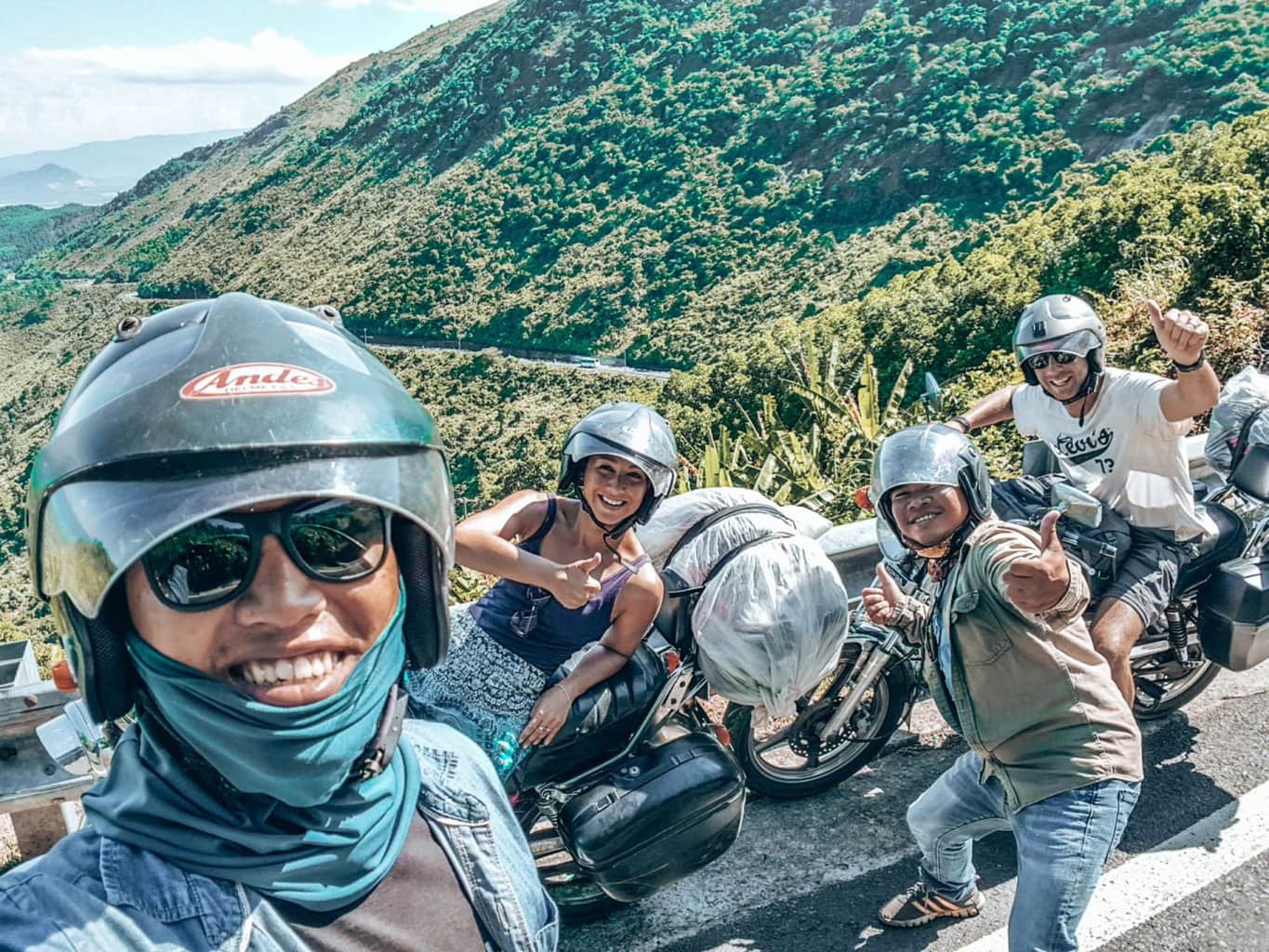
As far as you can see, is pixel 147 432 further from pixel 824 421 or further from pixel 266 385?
pixel 824 421

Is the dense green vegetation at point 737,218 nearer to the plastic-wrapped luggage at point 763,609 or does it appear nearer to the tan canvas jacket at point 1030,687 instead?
the plastic-wrapped luggage at point 763,609

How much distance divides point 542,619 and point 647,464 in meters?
0.58

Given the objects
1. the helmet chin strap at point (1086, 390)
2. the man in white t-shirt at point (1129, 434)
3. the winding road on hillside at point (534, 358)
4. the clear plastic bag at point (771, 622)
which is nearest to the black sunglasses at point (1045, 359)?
the man in white t-shirt at point (1129, 434)

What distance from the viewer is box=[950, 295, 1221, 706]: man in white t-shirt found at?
3750 millimetres

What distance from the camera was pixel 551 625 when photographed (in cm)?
315

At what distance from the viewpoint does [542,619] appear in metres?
3.16

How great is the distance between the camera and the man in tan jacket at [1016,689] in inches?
106

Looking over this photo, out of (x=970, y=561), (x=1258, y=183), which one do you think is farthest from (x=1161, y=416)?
(x=1258, y=183)

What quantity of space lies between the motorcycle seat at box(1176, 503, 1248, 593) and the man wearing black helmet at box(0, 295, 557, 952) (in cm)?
365

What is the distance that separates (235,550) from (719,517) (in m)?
2.26

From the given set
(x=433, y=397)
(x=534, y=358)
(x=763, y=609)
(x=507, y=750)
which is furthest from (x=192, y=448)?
(x=534, y=358)

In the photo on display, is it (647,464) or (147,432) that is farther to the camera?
(647,464)

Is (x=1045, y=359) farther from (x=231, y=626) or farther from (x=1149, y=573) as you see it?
(x=231, y=626)

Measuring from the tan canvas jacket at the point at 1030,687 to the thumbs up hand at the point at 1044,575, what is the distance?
0.06 meters
